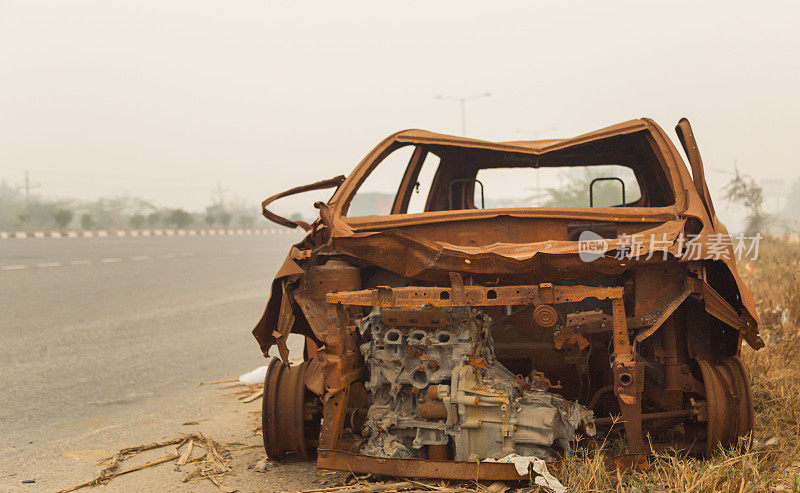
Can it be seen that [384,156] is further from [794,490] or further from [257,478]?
[794,490]

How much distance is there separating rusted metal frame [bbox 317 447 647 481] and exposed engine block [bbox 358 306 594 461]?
0.44 ft

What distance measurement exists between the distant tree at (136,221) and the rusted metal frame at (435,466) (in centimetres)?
5654

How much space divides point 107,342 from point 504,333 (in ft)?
23.1

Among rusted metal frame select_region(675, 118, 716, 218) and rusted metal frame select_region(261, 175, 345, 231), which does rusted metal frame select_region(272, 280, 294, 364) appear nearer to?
rusted metal frame select_region(261, 175, 345, 231)

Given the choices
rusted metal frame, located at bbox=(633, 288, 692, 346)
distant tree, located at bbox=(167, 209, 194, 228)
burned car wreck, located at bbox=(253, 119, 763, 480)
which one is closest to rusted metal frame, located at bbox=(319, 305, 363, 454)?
burned car wreck, located at bbox=(253, 119, 763, 480)

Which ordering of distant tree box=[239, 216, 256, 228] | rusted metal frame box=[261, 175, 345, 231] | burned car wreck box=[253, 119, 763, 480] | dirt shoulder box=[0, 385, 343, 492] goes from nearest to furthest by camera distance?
1. burned car wreck box=[253, 119, 763, 480]
2. dirt shoulder box=[0, 385, 343, 492]
3. rusted metal frame box=[261, 175, 345, 231]
4. distant tree box=[239, 216, 256, 228]

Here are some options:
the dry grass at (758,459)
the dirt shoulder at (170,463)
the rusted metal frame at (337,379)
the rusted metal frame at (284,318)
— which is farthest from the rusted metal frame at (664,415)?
the rusted metal frame at (284,318)

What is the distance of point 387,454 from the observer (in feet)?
12.7

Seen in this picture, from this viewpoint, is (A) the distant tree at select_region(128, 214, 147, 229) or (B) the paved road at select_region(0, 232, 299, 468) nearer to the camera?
(B) the paved road at select_region(0, 232, 299, 468)

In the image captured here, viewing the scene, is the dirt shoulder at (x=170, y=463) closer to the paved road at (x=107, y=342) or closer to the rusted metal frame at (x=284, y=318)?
the paved road at (x=107, y=342)

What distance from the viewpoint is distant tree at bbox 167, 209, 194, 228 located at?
193 ft

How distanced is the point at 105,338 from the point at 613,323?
322 inches

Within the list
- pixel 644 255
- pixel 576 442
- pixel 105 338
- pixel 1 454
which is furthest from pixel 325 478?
pixel 105 338

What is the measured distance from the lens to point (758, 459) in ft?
12.1
